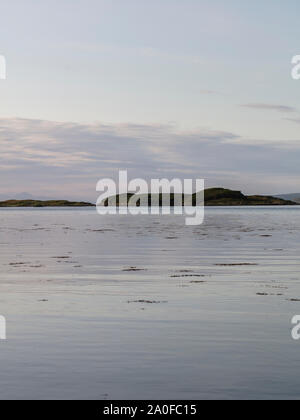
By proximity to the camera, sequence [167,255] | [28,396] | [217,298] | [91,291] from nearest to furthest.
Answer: [28,396], [217,298], [91,291], [167,255]

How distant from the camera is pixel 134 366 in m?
13.2

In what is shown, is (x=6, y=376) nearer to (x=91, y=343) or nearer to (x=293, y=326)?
(x=91, y=343)

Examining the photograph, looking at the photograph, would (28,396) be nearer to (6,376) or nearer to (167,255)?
(6,376)

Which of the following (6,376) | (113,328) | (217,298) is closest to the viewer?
(6,376)

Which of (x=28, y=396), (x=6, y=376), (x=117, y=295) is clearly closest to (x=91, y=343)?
(x=6, y=376)

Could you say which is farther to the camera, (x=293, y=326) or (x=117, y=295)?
(x=117, y=295)

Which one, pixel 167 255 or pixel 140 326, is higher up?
pixel 167 255
